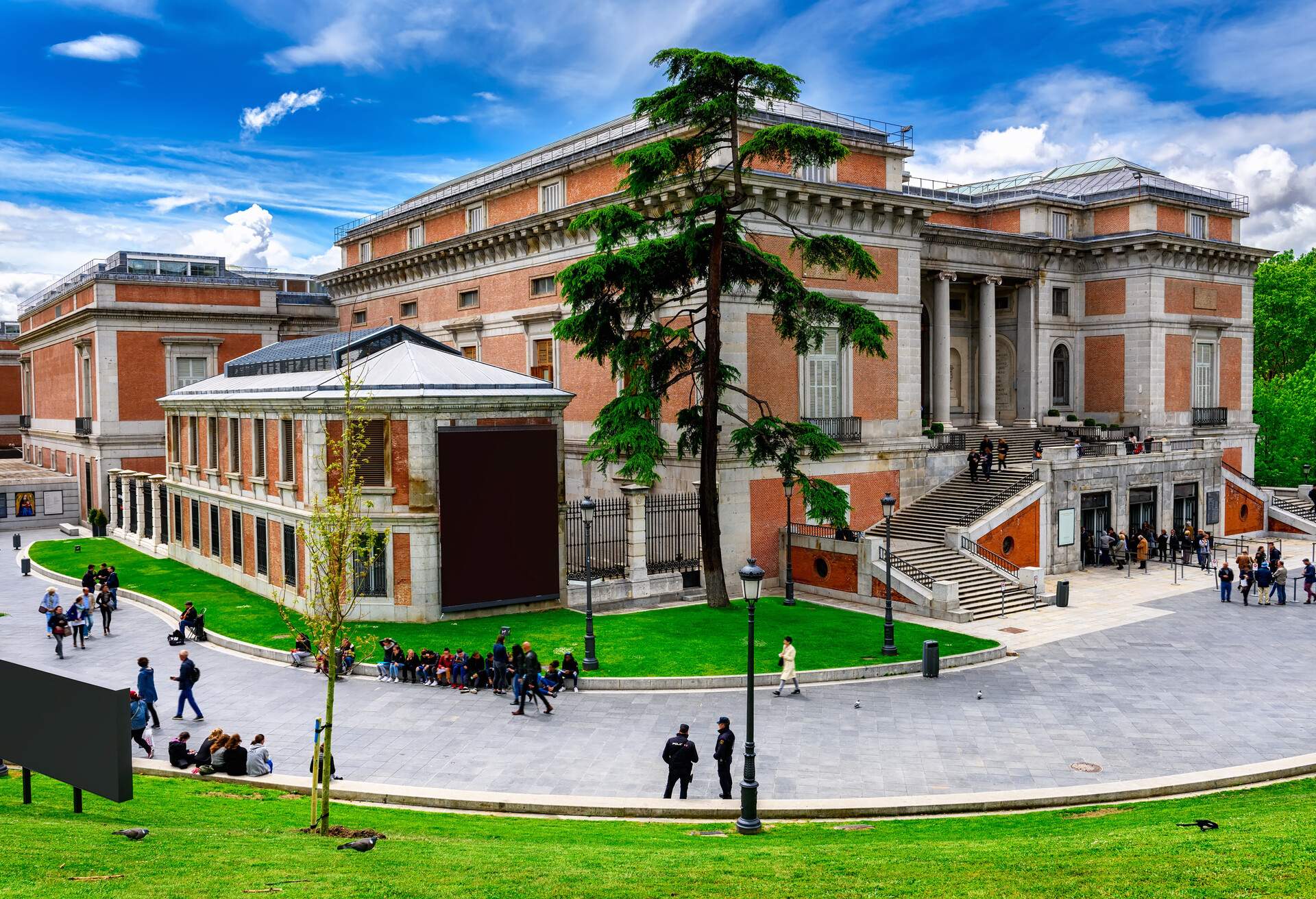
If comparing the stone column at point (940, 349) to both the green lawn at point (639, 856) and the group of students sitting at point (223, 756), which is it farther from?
the group of students sitting at point (223, 756)

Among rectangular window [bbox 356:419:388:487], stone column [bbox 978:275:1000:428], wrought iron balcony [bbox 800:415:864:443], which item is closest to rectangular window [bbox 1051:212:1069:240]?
stone column [bbox 978:275:1000:428]

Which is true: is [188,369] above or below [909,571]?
above

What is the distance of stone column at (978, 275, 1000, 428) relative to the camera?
143ft

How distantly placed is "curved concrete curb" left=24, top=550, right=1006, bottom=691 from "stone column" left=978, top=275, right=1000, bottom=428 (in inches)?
811

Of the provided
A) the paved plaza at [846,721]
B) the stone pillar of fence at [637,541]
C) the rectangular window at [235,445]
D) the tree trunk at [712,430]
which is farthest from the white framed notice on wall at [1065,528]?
the rectangular window at [235,445]

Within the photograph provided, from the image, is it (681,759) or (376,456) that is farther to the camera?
(376,456)

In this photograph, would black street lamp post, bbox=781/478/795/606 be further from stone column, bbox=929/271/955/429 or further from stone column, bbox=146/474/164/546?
stone column, bbox=146/474/164/546

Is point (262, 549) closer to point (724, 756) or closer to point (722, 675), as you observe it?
point (722, 675)

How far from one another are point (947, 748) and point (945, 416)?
24981mm

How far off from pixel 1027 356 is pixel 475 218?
26.0 metres

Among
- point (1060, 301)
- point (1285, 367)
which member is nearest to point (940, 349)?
point (1060, 301)

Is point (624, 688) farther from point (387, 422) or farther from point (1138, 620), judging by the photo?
point (1138, 620)

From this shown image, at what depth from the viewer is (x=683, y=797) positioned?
15625 millimetres

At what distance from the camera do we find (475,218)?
4497 centimetres
